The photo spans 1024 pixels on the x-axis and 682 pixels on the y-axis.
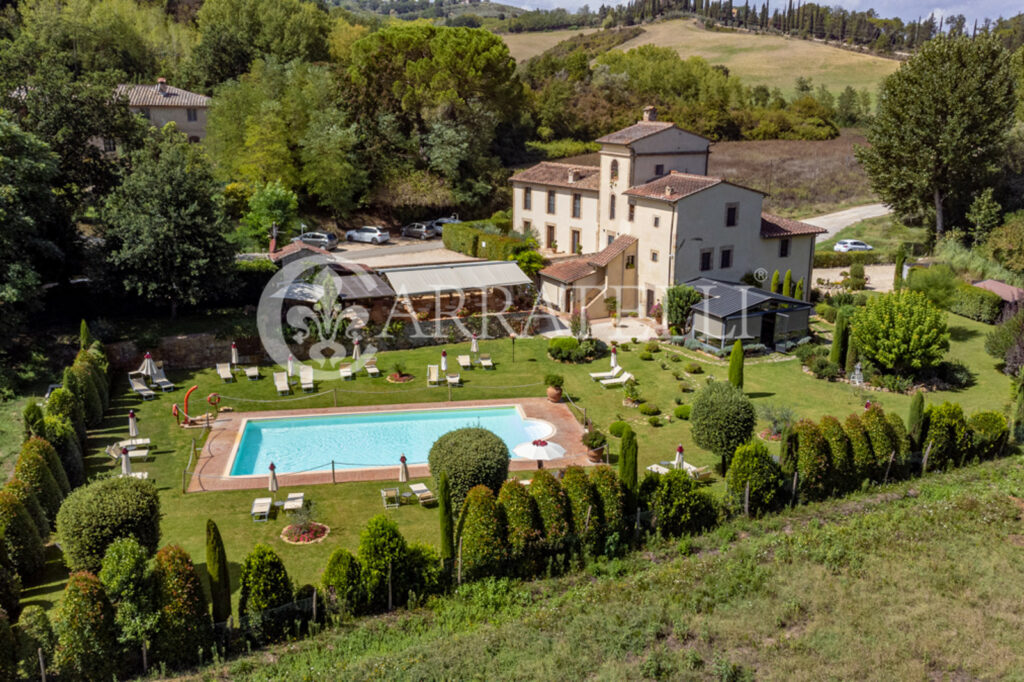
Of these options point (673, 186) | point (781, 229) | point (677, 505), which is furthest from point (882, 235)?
point (677, 505)

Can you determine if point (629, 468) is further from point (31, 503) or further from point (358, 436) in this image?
point (31, 503)

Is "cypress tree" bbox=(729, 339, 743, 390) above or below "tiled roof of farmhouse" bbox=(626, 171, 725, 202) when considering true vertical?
below

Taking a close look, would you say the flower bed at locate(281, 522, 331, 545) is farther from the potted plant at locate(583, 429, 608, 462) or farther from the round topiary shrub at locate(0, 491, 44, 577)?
the potted plant at locate(583, 429, 608, 462)

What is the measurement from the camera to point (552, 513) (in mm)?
19234

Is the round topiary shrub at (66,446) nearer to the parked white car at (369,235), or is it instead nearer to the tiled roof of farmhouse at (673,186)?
the tiled roof of farmhouse at (673,186)

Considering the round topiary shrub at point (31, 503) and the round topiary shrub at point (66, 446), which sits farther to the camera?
the round topiary shrub at point (66, 446)

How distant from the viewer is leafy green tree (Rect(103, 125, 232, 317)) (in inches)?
1315

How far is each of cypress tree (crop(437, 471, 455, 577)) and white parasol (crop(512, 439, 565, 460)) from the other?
5777 mm

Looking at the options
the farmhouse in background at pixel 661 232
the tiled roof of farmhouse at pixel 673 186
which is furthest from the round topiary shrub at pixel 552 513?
the tiled roof of farmhouse at pixel 673 186

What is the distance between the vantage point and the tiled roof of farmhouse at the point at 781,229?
42.3m

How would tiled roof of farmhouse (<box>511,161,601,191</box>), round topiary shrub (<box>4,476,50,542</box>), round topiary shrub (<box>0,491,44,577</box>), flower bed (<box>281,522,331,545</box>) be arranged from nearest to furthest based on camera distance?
round topiary shrub (<box>0,491,44,577</box>)
round topiary shrub (<box>4,476,50,542</box>)
flower bed (<box>281,522,331,545</box>)
tiled roof of farmhouse (<box>511,161,601,191</box>)

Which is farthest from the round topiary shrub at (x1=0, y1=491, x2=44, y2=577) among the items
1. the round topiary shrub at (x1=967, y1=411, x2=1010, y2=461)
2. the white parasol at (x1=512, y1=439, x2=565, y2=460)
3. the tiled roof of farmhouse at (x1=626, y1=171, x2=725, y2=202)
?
the tiled roof of farmhouse at (x1=626, y1=171, x2=725, y2=202)

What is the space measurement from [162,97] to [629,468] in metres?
57.4

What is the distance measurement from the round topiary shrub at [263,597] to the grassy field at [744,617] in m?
0.49
